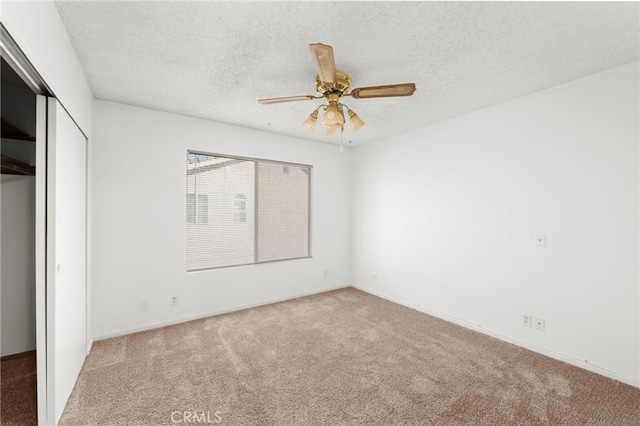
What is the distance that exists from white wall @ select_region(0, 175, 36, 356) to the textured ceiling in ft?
3.82

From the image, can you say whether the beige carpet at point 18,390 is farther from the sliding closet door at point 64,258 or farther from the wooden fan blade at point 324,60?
the wooden fan blade at point 324,60

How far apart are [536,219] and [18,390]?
14.8 feet

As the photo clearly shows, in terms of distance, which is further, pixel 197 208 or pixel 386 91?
pixel 197 208

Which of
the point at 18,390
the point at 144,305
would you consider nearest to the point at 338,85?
the point at 144,305

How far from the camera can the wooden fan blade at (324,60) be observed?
1.51 metres

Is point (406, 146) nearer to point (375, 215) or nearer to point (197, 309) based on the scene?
point (375, 215)

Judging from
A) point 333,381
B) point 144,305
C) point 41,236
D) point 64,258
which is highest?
point 41,236

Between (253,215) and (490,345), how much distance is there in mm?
3219

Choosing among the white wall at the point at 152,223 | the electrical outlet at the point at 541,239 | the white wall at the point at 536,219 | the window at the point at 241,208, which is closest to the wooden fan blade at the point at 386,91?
the white wall at the point at 536,219

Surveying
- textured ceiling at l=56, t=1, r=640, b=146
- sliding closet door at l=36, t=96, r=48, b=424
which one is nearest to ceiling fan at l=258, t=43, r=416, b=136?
textured ceiling at l=56, t=1, r=640, b=146

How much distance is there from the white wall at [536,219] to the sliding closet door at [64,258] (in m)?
3.64

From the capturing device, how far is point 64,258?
1843 mm

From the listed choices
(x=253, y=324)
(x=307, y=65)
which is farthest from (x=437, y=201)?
(x=253, y=324)

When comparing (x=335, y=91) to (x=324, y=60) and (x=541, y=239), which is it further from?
(x=541, y=239)
